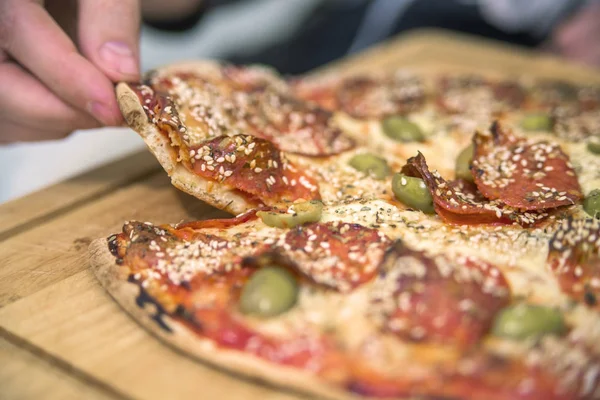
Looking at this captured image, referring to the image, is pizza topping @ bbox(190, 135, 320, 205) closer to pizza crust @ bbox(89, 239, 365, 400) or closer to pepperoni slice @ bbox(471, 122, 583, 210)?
pizza crust @ bbox(89, 239, 365, 400)

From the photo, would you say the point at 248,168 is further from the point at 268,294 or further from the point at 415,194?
the point at 268,294

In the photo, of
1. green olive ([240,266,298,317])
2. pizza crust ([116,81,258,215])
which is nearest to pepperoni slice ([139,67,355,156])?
pizza crust ([116,81,258,215])

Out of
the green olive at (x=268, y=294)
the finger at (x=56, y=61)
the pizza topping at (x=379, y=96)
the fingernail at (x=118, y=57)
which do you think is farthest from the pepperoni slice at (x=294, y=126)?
the green olive at (x=268, y=294)

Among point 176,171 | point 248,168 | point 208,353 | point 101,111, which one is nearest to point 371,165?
point 248,168

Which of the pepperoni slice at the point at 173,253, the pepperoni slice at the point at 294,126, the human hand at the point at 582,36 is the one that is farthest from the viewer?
the human hand at the point at 582,36

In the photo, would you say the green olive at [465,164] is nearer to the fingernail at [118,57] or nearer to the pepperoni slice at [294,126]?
the pepperoni slice at [294,126]

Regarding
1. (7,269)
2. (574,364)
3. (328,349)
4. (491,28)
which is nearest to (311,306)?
(328,349)

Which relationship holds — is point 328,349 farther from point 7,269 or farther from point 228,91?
point 228,91
